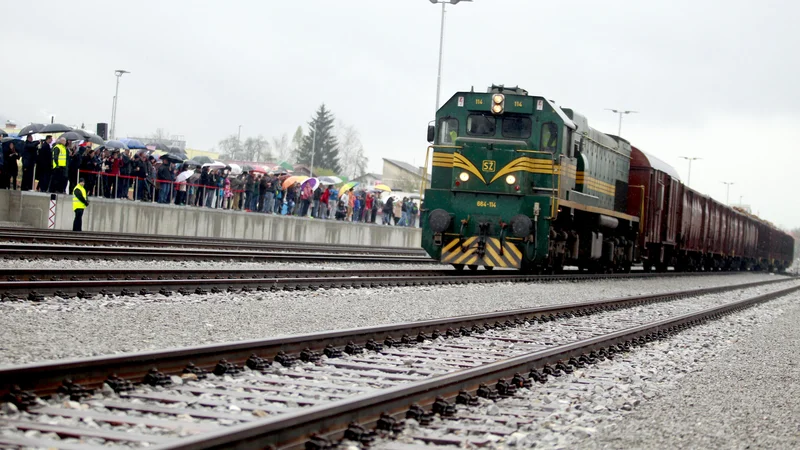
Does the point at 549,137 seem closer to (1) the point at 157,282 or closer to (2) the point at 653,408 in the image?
(1) the point at 157,282

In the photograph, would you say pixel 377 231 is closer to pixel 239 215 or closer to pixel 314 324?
pixel 239 215

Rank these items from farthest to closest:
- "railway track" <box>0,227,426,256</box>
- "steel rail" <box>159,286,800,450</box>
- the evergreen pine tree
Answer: the evergreen pine tree
"railway track" <box>0,227,426,256</box>
"steel rail" <box>159,286,800,450</box>

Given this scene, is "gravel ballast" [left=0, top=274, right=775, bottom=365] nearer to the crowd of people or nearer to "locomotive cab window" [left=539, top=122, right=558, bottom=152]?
"locomotive cab window" [left=539, top=122, right=558, bottom=152]

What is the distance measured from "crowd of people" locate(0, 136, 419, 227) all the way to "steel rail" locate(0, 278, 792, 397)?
606 inches

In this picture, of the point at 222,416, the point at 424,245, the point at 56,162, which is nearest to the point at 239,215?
the point at 56,162

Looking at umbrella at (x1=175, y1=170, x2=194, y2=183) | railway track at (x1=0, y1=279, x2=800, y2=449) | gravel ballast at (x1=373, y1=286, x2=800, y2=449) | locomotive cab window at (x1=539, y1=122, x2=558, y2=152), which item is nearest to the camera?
railway track at (x1=0, y1=279, x2=800, y2=449)

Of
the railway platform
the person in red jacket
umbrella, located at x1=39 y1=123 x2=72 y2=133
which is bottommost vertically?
the railway platform

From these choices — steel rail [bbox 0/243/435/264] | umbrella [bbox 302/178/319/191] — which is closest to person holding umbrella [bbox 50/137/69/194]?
steel rail [bbox 0/243/435/264]

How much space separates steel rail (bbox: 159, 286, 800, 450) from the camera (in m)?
4.04

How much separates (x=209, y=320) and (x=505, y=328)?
323cm

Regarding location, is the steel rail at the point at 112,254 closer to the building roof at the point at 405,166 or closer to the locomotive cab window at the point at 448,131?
the locomotive cab window at the point at 448,131

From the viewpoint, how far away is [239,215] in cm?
2797

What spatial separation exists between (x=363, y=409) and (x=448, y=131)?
45.9ft

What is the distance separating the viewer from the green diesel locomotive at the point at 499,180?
1795cm
